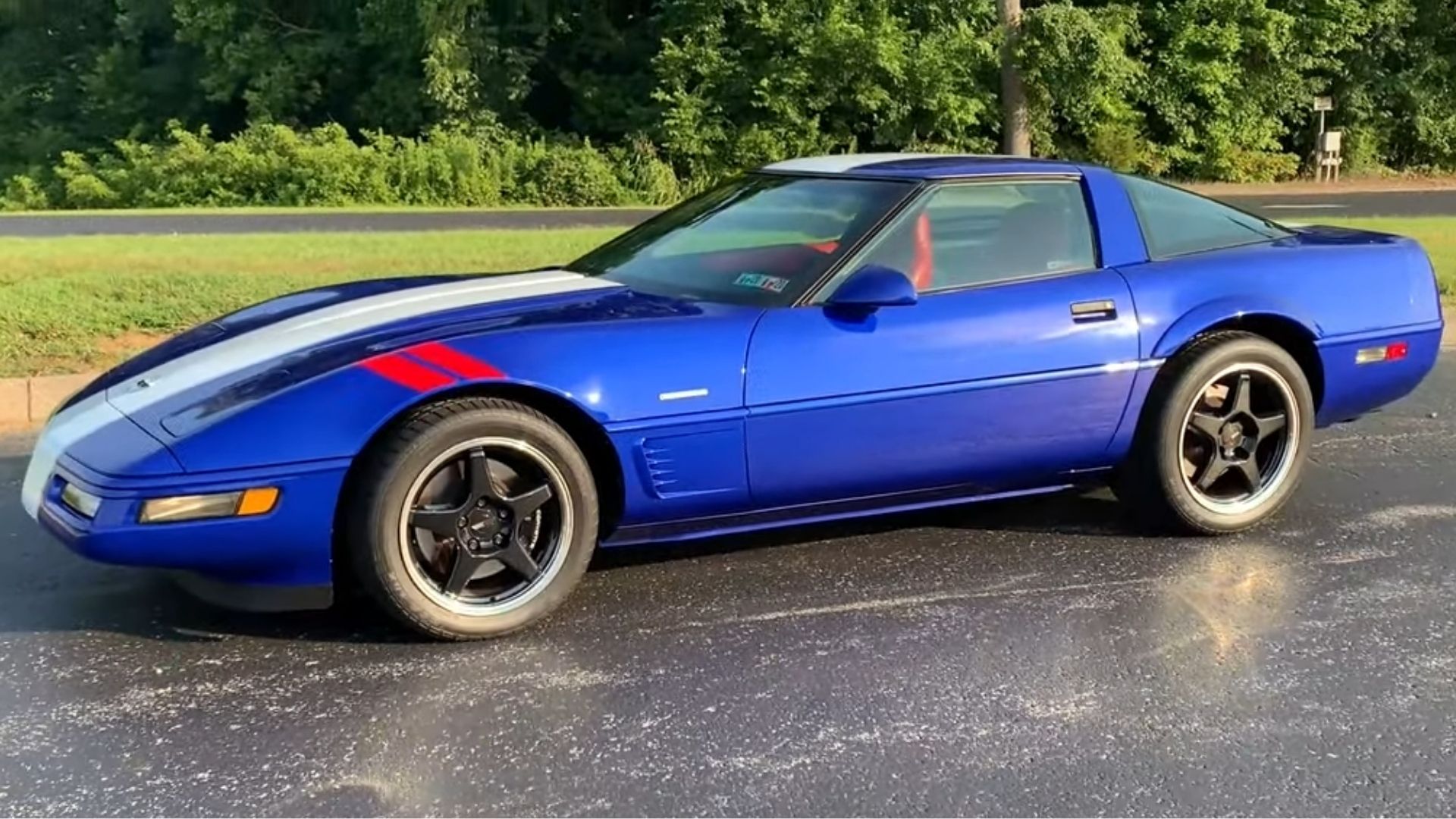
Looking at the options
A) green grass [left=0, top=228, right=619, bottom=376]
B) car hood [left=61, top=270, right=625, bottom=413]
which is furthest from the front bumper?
green grass [left=0, top=228, right=619, bottom=376]

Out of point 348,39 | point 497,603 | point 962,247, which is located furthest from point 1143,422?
point 348,39

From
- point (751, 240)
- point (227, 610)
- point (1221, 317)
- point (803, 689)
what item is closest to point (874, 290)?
point (751, 240)

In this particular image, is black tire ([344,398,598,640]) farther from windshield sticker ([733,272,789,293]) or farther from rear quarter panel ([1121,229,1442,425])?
rear quarter panel ([1121,229,1442,425])

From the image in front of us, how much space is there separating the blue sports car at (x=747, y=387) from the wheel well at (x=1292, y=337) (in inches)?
0.7

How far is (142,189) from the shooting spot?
29250 mm

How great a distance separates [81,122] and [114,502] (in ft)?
121

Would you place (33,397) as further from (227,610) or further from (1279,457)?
(1279,457)

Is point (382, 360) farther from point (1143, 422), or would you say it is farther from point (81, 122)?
point (81, 122)

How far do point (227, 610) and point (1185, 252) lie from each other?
3297 mm

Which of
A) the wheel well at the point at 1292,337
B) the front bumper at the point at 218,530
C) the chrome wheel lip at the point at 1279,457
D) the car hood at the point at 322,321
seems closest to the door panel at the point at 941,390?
the chrome wheel lip at the point at 1279,457

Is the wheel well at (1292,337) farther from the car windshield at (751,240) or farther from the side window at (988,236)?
the car windshield at (751,240)

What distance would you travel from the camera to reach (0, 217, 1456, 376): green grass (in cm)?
753

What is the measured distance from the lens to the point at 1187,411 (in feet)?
14.7

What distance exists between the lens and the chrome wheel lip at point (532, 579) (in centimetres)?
353
